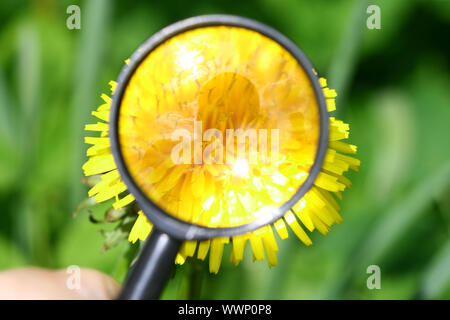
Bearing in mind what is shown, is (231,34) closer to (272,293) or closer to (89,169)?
(89,169)

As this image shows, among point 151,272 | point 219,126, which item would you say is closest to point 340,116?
point 219,126

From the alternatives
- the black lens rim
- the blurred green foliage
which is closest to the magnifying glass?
the black lens rim

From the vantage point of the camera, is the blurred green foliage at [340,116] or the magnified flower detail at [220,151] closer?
the magnified flower detail at [220,151]

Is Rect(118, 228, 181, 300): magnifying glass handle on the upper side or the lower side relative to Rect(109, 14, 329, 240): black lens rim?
lower

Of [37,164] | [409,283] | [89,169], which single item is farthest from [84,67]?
[409,283]

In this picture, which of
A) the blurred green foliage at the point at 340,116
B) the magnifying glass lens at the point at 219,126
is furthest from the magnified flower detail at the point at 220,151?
the blurred green foliage at the point at 340,116

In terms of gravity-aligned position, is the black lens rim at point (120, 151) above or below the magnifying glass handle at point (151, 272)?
→ above

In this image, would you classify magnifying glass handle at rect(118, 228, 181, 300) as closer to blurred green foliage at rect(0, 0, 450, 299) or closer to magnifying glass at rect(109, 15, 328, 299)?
magnifying glass at rect(109, 15, 328, 299)

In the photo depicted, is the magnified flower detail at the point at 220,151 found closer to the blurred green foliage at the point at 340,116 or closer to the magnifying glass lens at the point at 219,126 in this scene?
the magnifying glass lens at the point at 219,126

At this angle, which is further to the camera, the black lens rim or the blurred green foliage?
the blurred green foliage
